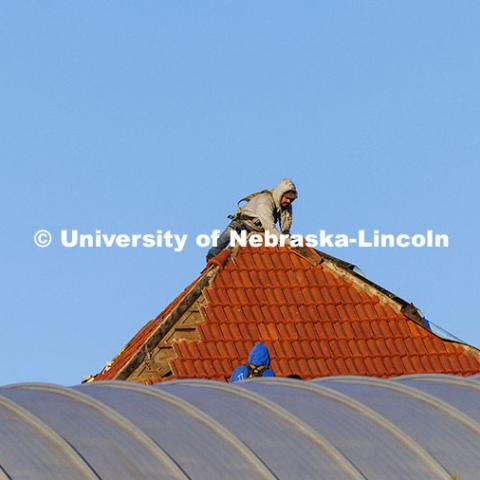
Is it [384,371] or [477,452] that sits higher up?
[384,371]

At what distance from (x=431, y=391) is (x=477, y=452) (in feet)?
6.28

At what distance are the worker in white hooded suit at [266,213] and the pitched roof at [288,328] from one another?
0.35m

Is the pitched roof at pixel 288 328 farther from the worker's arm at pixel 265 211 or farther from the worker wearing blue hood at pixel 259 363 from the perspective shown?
the worker wearing blue hood at pixel 259 363

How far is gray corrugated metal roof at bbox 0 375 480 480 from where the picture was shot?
19156 millimetres

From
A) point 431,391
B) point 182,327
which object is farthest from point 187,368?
point 431,391

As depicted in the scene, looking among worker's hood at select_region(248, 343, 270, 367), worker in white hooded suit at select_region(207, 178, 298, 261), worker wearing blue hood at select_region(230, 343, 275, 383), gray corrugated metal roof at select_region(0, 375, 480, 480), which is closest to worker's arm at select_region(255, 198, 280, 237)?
worker in white hooded suit at select_region(207, 178, 298, 261)

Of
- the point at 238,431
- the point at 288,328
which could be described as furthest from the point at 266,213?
the point at 238,431

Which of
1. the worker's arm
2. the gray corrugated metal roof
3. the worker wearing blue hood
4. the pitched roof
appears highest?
the worker's arm

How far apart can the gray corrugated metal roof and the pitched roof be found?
934 centimetres

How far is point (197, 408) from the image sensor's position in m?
20.9

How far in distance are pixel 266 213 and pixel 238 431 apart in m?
13.4

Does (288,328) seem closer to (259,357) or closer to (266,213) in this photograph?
(266,213)

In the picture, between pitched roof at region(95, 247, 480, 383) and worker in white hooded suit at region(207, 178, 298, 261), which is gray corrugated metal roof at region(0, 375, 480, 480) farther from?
worker in white hooded suit at region(207, 178, 298, 261)

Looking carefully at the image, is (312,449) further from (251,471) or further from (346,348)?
(346,348)
